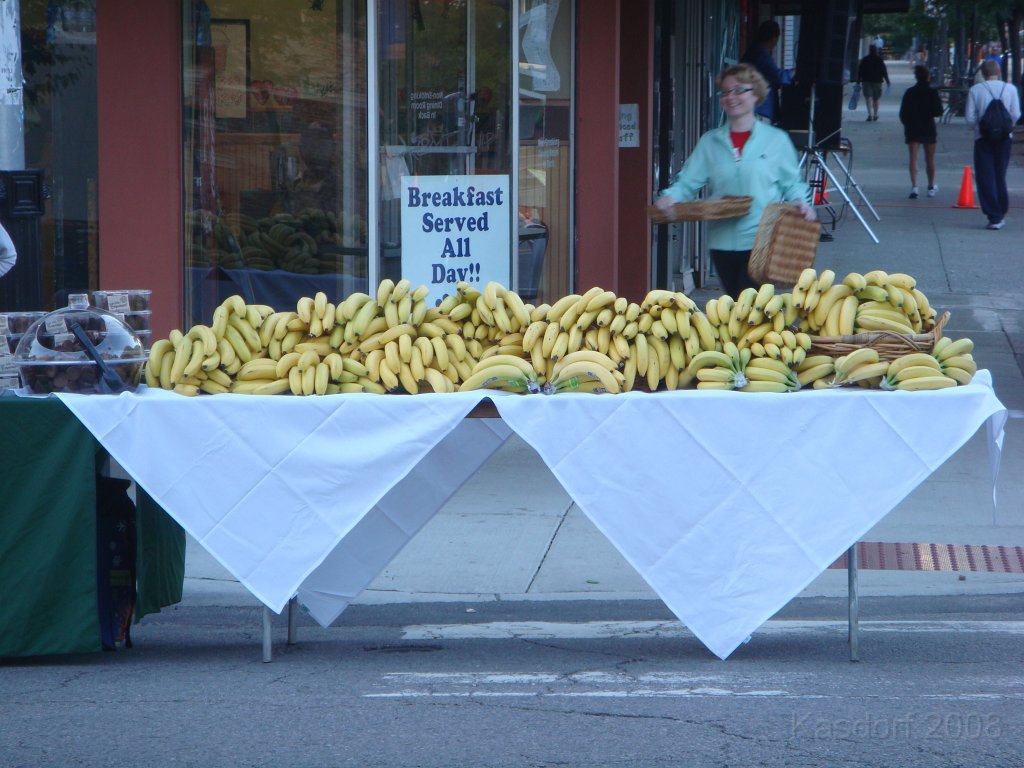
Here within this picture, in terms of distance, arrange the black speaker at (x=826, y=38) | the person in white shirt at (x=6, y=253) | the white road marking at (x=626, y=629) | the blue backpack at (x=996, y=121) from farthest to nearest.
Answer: the blue backpack at (x=996, y=121), the black speaker at (x=826, y=38), the person in white shirt at (x=6, y=253), the white road marking at (x=626, y=629)

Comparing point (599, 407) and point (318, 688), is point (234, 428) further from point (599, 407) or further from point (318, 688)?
point (599, 407)

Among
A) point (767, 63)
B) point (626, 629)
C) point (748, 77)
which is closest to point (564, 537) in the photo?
point (626, 629)

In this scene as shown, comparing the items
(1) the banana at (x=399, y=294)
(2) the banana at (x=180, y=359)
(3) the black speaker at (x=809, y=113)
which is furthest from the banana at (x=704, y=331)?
(3) the black speaker at (x=809, y=113)

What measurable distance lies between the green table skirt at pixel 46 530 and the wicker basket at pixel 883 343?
2771 mm

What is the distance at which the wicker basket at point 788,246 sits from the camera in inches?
284

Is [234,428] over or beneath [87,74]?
beneath

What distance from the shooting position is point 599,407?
4.90m

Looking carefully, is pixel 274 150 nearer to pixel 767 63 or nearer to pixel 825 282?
pixel 825 282

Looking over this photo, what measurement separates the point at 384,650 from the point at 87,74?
18.9ft

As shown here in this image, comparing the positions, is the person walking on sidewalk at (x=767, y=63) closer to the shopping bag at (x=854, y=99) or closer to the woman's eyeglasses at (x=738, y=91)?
the woman's eyeglasses at (x=738, y=91)

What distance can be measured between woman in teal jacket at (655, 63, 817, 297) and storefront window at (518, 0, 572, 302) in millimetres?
1694

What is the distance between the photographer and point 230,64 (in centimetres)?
919

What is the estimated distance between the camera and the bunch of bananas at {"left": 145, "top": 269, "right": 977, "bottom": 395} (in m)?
5.11

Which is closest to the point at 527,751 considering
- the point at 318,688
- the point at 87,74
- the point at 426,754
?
the point at 426,754
